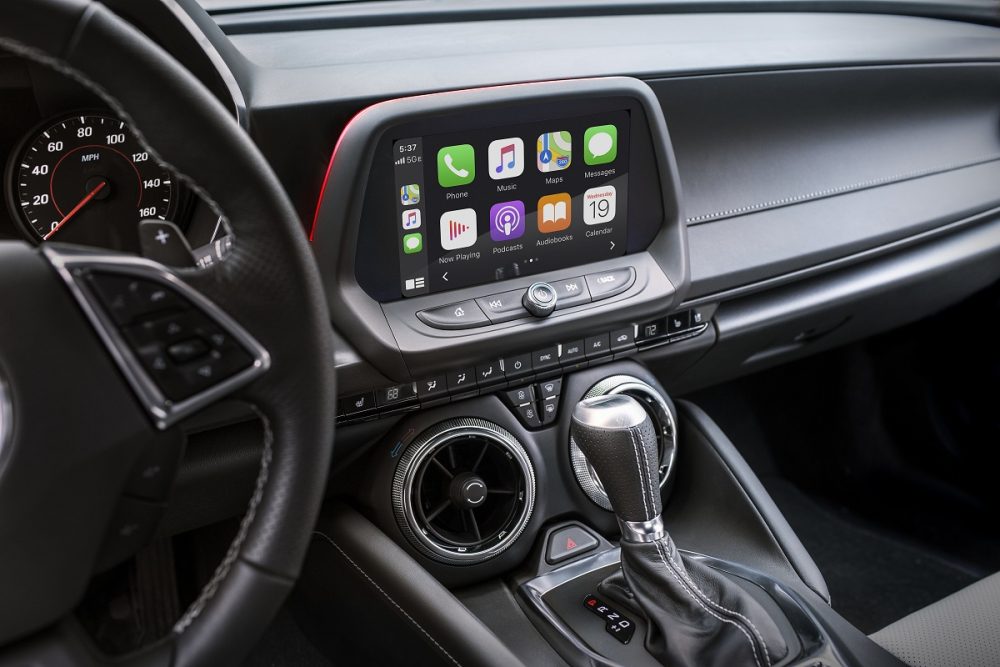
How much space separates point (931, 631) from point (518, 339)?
1.98 feet

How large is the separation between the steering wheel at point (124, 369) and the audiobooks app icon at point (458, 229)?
0.49m

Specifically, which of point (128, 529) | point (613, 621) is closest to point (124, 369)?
point (128, 529)

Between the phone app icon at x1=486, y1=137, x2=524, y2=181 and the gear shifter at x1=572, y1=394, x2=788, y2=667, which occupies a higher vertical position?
the phone app icon at x1=486, y1=137, x2=524, y2=181

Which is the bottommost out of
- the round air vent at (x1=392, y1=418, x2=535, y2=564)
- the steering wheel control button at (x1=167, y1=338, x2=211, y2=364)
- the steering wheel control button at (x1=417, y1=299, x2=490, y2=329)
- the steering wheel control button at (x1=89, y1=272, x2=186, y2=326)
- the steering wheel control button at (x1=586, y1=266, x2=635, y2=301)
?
the round air vent at (x1=392, y1=418, x2=535, y2=564)

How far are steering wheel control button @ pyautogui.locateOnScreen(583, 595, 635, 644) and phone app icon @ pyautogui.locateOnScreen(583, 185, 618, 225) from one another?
1.71 ft

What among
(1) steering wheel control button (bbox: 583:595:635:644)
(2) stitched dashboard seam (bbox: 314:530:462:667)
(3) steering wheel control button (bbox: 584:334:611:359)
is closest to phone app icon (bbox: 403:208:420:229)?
(3) steering wheel control button (bbox: 584:334:611:359)

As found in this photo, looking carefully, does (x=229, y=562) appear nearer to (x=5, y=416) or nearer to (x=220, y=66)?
(x=5, y=416)

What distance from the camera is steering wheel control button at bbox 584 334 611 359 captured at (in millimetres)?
1385

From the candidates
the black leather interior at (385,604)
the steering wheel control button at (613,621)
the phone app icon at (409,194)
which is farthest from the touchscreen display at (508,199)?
the steering wheel control button at (613,621)

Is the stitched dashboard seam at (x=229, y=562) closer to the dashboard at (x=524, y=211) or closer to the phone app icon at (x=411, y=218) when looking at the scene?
the dashboard at (x=524, y=211)

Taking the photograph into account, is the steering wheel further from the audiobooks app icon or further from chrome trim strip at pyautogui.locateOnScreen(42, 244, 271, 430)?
the audiobooks app icon

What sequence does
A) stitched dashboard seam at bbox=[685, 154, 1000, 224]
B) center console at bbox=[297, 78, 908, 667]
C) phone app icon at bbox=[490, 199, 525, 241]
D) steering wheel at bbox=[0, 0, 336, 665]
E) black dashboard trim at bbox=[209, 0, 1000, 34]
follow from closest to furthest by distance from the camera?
steering wheel at bbox=[0, 0, 336, 665] → center console at bbox=[297, 78, 908, 667] → phone app icon at bbox=[490, 199, 525, 241] → black dashboard trim at bbox=[209, 0, 1000, 34] → stitched dashboard seam at bbox=[685, 154, 1000, 224]

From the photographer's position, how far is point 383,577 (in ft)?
4.04

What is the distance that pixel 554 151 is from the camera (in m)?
1.28
